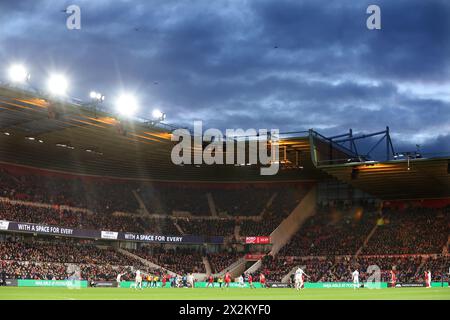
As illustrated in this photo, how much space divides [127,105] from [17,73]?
959cm

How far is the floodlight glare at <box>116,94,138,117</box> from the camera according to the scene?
46.3m

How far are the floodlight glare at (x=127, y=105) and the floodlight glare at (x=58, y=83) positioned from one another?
527cm

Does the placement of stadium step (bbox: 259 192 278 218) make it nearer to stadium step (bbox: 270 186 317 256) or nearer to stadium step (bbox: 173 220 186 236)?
stadium step (bbox: 270 186 317 256)

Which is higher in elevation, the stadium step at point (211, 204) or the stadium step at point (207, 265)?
the stadium step at point (211, 204)

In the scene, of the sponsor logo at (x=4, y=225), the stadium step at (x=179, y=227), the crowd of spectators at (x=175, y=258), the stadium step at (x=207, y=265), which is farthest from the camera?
the stadium step at (x=179, y=227)

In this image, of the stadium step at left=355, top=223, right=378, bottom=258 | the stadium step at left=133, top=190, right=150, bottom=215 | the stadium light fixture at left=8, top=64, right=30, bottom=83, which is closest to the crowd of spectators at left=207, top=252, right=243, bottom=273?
the stadium step at left=133, top=190, right=150, bottom=215

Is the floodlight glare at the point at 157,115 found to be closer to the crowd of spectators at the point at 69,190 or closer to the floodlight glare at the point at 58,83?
the floodlight glare at the point at 58,83

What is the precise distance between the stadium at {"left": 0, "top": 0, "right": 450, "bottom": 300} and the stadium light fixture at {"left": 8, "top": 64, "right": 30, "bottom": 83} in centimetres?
166

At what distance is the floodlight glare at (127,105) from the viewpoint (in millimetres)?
46344

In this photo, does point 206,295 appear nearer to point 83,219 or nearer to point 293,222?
point 83,219

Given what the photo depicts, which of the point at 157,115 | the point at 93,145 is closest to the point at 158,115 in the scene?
the point at 157,115

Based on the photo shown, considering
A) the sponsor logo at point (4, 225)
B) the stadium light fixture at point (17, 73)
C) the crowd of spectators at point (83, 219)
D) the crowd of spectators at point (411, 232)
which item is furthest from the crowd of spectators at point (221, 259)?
the stadium light fixture at point (17, 73)

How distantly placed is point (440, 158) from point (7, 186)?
4162 centimetres

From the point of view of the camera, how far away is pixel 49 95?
43156 millimetres
